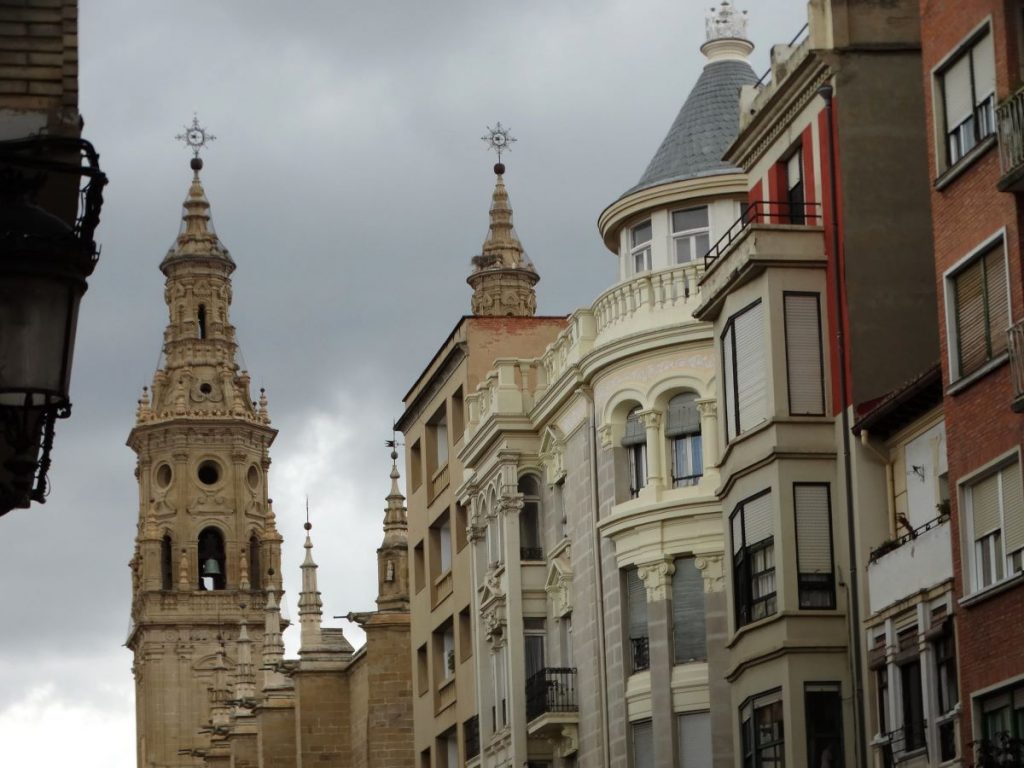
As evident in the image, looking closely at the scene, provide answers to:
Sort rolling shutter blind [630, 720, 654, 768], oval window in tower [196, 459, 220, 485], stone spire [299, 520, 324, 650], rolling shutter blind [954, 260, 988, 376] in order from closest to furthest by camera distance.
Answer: rolling shutter blind [954, 260, 988, 376] → rolling shutter blind [630, 720, 654, 768] → stone spire [299, 520, 324, 650] → oval window in tower [196, 459, 220, 485]

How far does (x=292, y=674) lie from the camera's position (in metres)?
86.9

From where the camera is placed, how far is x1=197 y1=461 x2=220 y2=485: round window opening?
162 meters

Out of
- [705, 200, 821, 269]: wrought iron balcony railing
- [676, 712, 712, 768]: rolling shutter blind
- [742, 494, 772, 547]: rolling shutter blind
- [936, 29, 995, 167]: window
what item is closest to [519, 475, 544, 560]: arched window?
[676, 712, 712, 768]: rolling shutter blind

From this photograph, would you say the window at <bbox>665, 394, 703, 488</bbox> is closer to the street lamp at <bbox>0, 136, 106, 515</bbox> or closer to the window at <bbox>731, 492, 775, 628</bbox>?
the window at <bbox>731, 492, 775, 628</bbox>

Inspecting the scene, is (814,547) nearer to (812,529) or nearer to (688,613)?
(812,529)

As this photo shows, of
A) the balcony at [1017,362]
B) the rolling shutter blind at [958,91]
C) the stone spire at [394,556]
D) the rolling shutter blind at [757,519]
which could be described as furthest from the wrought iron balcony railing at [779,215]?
the stone spire at [394,556]

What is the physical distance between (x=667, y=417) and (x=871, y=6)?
11.5 m

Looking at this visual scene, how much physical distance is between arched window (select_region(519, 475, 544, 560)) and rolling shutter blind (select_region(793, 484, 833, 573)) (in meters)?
17.5

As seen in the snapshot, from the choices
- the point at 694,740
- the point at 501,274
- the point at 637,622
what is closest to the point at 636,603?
the point at 637,622

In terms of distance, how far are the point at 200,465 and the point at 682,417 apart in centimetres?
11716

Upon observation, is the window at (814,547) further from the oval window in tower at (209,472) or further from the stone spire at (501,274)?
the oval window in tower at (209,472)

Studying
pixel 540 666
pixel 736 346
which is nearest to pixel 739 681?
pixel 736 346

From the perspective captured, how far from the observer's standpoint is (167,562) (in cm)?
15950

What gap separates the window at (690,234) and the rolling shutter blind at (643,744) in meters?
8.37
